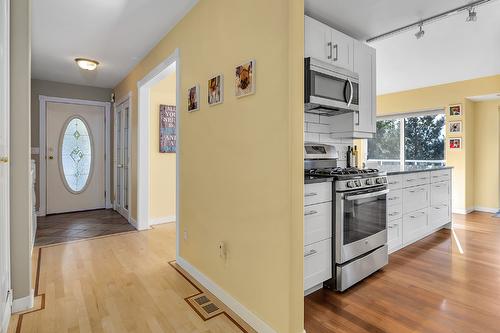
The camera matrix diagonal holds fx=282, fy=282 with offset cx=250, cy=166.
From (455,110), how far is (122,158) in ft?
20.1

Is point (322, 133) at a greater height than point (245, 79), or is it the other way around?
point (245, 79)

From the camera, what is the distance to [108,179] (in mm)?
5738

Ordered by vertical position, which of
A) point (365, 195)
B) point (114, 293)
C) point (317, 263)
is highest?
point (365, 195)

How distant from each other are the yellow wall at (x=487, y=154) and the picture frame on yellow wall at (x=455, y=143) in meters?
0.50

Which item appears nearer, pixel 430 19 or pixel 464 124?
pixel 430 19

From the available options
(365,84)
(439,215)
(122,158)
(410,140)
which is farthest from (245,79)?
(410,140)

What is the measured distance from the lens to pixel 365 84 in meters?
2.99

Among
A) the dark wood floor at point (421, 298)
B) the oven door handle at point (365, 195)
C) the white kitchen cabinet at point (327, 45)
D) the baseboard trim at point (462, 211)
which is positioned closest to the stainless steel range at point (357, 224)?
the oven door handle at point (365, 195)

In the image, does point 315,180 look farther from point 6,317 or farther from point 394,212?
point 6,317

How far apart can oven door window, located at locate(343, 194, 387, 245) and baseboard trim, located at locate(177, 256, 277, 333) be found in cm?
90

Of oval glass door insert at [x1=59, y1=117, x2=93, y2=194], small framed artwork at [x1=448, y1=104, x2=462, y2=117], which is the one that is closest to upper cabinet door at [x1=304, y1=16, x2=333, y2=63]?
small framed artwork at [x1=448, y1=104, x2=462, y2=117]

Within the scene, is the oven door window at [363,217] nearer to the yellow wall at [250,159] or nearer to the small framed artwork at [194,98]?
the yellow wall at [250,159]

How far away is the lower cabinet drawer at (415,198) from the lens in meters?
3.11

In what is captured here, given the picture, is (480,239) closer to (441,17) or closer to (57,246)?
(441,17)
